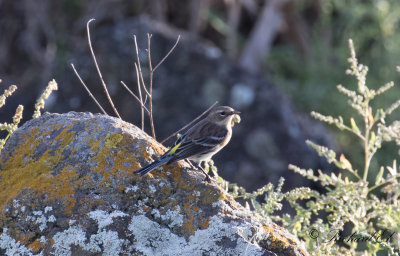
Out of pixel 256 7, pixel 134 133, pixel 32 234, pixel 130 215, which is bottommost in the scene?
pixel 32 234

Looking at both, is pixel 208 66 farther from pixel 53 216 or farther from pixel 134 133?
pixel 53 216

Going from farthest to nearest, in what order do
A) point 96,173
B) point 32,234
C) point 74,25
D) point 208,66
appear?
point 74,25, point 208,66, point 96,173, point 32,234

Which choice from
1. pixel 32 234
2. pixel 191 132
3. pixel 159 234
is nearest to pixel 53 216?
pixel 32 234

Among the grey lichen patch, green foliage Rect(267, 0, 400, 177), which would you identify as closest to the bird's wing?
the grey lichen patch

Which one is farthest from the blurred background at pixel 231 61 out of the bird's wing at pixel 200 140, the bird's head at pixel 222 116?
the bird's wing at pixel 200 140

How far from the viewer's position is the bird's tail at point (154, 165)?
151 inches

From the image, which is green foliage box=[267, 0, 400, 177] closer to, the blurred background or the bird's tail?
the blurred background

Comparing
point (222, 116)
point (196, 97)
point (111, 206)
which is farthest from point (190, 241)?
point (196, 97)

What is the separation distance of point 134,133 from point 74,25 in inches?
354

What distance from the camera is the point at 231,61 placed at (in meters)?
10.4

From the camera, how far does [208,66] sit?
33.3ft

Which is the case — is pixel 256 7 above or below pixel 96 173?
above

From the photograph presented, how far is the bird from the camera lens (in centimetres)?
482

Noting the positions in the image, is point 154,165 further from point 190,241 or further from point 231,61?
point 231,61
